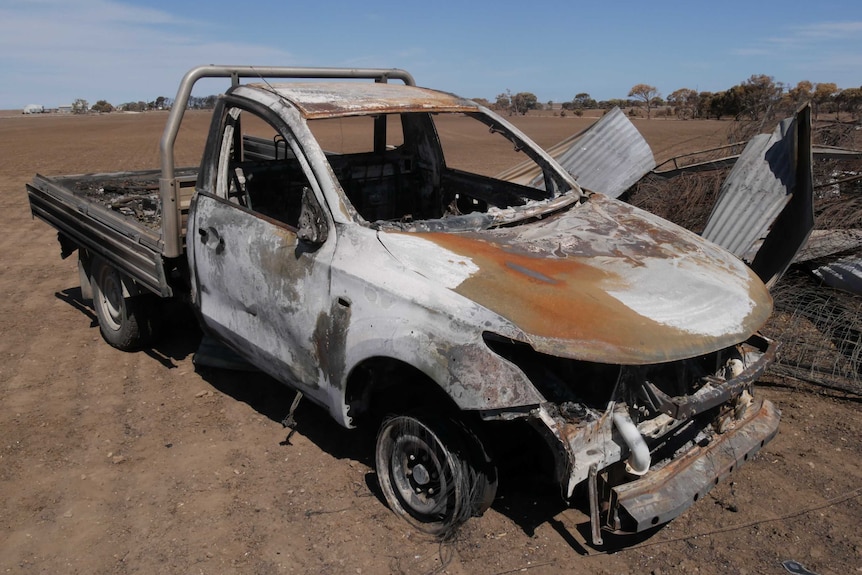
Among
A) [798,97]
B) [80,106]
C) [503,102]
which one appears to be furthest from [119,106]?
[798,97]

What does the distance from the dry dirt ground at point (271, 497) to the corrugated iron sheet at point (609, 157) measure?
3120 mm

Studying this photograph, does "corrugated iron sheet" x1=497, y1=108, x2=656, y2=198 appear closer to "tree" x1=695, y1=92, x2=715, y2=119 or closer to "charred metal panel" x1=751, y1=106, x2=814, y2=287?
"charred metal panel" x1=751, y1=106, x2=814, y2=287

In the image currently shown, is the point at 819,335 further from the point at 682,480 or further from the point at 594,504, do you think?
the point at 594,504

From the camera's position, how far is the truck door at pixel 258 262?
11.6ft

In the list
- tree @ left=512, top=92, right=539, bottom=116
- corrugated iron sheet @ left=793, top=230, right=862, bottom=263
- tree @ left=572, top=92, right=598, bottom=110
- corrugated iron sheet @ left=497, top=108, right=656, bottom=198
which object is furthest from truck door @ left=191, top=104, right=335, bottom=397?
tree @ left=572, top=92, right=598, bottom=110

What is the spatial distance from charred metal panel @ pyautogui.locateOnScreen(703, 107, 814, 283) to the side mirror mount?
3481 millimetres

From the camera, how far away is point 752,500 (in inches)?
144

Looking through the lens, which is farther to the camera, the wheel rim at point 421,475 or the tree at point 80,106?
the tree at point 80,106

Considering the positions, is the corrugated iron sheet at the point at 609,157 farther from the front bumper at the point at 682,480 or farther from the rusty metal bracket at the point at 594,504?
the rusty metal bracket at the point at 594,504

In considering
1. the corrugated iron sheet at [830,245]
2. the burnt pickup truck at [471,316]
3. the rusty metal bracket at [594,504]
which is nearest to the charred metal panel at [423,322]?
the burnt pickup truck at [471,316]

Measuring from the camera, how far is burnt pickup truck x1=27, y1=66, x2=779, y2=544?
2.92 meters

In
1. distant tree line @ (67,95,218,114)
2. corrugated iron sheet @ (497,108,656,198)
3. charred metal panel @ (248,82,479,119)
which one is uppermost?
charred metal panel @ (248,82,479,119)

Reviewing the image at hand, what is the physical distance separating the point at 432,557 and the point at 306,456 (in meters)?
1.15

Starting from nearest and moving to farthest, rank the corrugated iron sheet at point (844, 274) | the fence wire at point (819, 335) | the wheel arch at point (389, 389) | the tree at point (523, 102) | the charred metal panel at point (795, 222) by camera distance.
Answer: the wheel arch at point (389, 389) → the fence wire at point (819, 335) → the charred metal panel at point (795, 222) → the corrugated iron sheet at point (844, 274) → the tree at point (523, 102)
